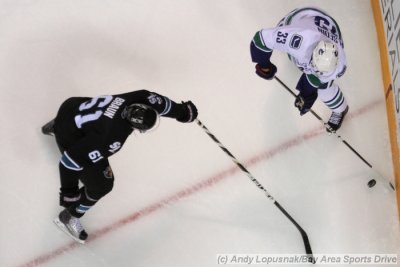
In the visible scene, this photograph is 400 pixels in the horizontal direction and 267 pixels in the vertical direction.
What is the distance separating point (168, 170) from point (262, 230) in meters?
0.70

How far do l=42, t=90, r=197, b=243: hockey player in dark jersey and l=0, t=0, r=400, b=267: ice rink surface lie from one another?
1.27 feet

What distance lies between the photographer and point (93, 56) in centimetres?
343

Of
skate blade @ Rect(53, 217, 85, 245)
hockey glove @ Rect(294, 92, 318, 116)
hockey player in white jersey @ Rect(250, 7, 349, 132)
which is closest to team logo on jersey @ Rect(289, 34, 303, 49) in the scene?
hockey player in white jersey @ Rect(250, 7, 349, 132)

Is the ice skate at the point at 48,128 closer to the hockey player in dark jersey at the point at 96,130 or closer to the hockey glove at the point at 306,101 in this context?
the hockey player in dark jersey at the point at 96,130

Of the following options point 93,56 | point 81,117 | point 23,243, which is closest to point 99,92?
point 93,56

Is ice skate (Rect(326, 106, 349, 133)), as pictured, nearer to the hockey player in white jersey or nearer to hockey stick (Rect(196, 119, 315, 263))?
the hockey player in white jersey

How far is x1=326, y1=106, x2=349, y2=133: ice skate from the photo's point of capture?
3277 mm

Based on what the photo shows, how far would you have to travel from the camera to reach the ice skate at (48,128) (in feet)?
10.0

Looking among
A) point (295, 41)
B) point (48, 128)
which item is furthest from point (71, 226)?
point (295, 41)

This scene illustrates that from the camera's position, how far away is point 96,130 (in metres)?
2.49

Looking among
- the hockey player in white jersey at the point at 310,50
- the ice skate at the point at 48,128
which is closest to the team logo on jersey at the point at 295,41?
the hockey player in white jersey at the point at 310,50

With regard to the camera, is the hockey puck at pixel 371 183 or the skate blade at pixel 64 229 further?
the hockey puck at pixel 371 183

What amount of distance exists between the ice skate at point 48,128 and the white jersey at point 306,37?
4.48 feet

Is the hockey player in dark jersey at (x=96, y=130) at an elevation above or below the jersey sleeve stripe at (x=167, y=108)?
below
